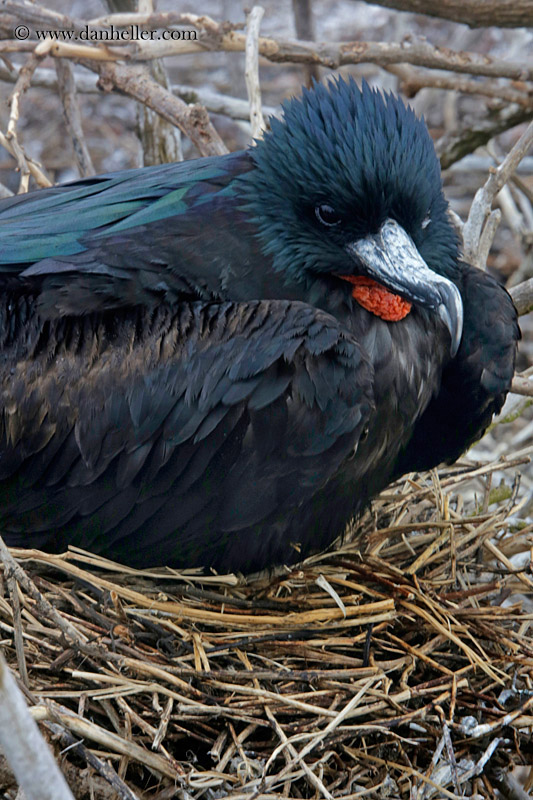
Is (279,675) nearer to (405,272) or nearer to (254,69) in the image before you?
(405,272)

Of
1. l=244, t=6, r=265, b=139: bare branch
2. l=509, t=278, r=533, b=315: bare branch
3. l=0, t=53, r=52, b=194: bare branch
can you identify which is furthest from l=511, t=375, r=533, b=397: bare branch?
l=0, t=53, r=52, b=194: bare branch

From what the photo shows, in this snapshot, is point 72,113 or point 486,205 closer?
point 486,205

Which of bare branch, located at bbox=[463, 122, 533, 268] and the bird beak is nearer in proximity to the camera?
the bird beak

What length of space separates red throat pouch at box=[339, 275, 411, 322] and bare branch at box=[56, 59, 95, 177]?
1506 millimetres

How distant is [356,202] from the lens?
9.21 feet

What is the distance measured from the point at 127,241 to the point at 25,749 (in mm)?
1628

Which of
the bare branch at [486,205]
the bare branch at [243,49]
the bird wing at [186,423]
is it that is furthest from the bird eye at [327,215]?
the bare branch at [243,49]

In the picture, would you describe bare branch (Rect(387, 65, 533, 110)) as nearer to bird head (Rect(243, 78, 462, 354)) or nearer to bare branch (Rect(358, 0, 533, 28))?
bare branch (Rect(358, 0, 533, 28))

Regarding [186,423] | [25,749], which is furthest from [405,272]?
[25,749]

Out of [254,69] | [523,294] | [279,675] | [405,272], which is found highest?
[254,69]

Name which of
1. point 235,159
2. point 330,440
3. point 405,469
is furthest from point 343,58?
point 330,440

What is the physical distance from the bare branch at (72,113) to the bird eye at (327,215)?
4.72 ft

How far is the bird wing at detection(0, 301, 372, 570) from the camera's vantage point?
267cm

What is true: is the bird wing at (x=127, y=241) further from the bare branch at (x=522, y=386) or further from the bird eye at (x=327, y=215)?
the bare branch at (x=522, y=386)
